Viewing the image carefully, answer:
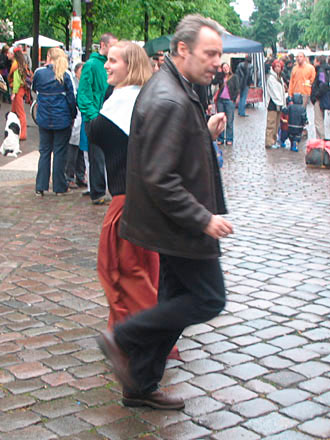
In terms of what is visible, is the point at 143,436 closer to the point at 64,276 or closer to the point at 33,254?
the point at 64,276

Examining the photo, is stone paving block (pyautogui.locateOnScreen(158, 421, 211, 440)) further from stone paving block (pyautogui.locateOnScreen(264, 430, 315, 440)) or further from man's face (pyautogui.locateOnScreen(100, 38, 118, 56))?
man's face (pyautogui.locateOnScreen(100, 38, 118, 56))

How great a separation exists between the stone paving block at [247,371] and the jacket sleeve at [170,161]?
46.4 inches

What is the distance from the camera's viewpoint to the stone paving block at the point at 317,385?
3.76m

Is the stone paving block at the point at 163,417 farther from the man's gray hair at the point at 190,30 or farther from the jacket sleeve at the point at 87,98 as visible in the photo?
the jacket sleeve at the point at 87,98

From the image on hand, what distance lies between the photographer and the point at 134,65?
4.18 m

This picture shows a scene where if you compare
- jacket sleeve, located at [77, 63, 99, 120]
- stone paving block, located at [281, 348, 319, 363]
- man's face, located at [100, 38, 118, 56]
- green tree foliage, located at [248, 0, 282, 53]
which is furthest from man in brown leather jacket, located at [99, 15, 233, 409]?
green tree foliage, located at [248, 0, 282, 53]

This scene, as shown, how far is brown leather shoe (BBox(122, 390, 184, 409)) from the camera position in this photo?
3.51 metres

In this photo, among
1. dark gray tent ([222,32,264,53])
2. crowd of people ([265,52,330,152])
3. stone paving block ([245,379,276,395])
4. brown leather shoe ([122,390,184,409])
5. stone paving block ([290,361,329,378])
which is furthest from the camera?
dark gray tent ([222,32,264,53])

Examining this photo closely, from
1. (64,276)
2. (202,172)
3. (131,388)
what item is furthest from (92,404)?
(64,276)

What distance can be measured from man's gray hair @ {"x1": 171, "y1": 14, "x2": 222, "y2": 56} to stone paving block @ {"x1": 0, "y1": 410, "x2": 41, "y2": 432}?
178cm

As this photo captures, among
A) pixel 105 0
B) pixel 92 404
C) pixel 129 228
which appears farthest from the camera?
pixel 105 0

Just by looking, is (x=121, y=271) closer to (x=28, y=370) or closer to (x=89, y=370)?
(x=89, y=370)

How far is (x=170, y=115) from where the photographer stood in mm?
3072

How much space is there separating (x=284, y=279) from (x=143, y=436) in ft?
9.30
